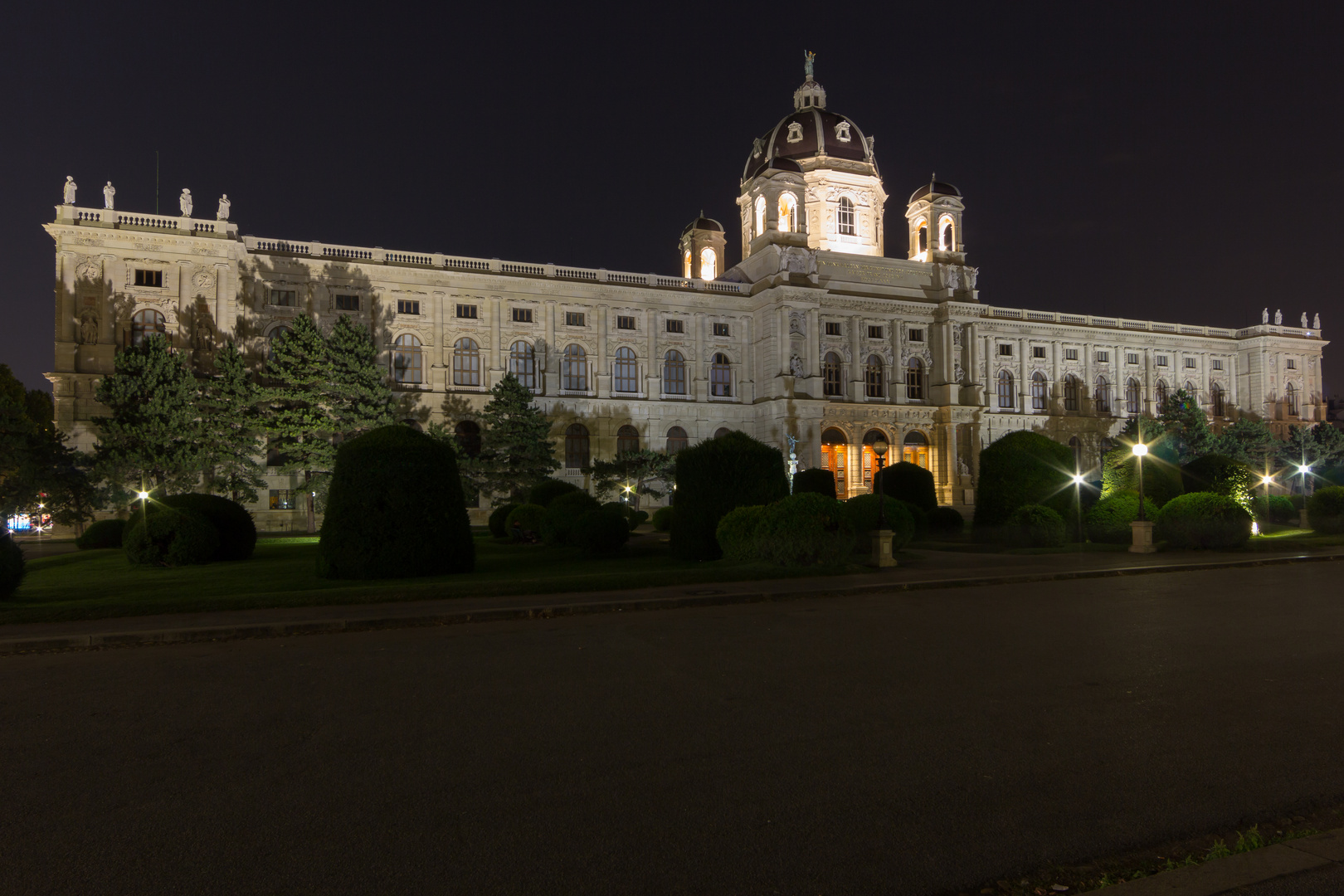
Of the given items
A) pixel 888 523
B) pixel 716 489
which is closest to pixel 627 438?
pixel 888 523

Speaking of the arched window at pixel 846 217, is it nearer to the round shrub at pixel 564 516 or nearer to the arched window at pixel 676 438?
the arched window at pixel 676 438

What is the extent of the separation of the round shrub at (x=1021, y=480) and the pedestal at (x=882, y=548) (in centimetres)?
880

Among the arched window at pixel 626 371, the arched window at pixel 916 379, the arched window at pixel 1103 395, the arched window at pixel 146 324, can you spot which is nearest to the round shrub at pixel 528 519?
the arched window at pixel 146 324

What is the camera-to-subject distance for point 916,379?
67125mm

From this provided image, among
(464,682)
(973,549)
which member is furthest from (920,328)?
(464,682)

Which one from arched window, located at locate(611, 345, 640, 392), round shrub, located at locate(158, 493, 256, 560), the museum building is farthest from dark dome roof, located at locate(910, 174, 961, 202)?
round shrub, located at locate(158, 493, 256, 560)

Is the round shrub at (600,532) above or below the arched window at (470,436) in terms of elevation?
below

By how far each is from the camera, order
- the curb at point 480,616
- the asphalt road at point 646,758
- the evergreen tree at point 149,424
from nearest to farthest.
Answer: the asphalt road at point 646,758, the curb at point 480,616, the evergreen tree at point 149,424

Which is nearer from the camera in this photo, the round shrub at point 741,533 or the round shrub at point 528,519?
the round shrub at point 741,533

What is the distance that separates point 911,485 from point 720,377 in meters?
31.6

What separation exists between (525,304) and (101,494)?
29442 mm

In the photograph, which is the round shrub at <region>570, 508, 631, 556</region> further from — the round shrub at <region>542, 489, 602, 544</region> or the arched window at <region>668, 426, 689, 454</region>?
the arched window at <region>668, 426, 689, 454</region>

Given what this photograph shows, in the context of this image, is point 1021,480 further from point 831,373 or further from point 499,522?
point 831,373

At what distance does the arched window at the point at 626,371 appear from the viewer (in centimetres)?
5953
